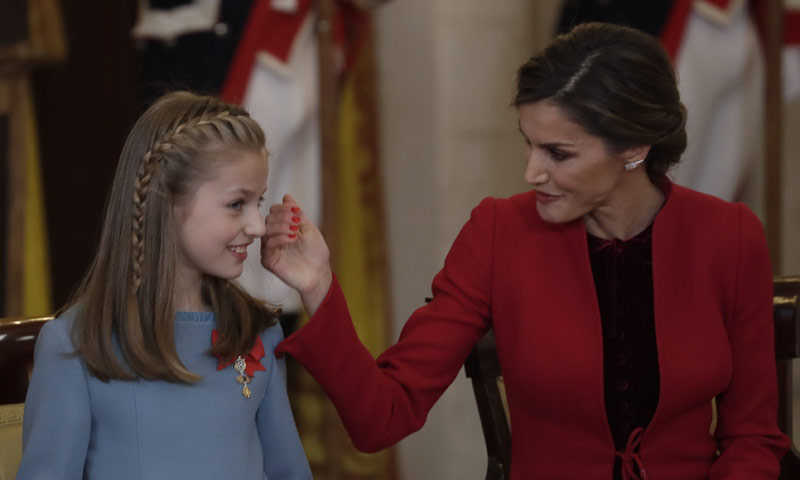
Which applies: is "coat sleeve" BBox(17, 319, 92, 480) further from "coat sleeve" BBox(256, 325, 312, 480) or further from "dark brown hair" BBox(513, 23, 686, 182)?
"dark brown hair" BBox(513, 23, 686, 182)

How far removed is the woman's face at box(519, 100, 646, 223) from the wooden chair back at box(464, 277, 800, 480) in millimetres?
297

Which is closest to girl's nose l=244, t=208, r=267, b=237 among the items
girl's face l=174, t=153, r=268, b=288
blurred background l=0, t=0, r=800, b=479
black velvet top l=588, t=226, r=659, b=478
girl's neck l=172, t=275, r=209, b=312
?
girl's face l=174, t=153, r=268, b=288

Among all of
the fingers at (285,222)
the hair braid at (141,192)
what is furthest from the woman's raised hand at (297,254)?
the hair braid at (141,192)

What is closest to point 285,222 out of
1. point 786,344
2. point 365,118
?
point 786,344

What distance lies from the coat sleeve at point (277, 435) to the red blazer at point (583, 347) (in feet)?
0.34

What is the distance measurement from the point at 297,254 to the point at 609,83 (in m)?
0.61

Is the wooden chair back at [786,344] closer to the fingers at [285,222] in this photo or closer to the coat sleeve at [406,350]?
the coat sleeve at [406,350]

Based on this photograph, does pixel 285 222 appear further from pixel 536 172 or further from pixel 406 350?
pixel 536 172

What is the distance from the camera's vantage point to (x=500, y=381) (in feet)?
6.55

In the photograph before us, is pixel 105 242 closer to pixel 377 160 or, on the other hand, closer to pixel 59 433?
pixel 59 433

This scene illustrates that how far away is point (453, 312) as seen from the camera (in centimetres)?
183

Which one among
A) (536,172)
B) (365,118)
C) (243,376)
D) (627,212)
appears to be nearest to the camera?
(243,376)

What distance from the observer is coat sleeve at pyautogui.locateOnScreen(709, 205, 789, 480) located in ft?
6.00

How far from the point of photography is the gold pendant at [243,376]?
64.1 inches
